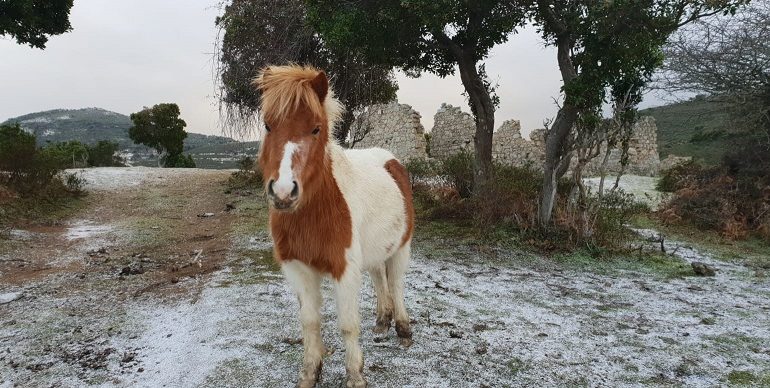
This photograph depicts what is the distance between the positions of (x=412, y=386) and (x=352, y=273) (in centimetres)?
100

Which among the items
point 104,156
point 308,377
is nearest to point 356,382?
point 308,377

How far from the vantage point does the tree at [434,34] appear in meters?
7.12

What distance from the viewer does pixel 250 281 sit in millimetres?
5270

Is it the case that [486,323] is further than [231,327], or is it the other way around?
[486,323]

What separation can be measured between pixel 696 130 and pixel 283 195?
31.6m

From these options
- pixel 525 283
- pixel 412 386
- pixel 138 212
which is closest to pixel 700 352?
pixel 525 283

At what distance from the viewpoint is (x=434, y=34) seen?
7977mm

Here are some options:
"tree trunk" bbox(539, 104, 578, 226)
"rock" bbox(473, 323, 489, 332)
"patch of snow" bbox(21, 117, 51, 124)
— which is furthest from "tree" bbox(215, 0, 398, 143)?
"patch of snow" bbox(21, 117, 51, 124)

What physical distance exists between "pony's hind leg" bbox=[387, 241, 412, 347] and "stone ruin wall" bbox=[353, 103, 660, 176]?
49.9 ft

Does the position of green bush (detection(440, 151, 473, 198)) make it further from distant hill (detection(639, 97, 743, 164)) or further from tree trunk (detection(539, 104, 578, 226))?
distant hill (detection(639, 97, 743, 164))

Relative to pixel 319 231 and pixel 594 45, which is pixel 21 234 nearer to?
pixel 319 231

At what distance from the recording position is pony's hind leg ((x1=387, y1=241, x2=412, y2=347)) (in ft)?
12.4

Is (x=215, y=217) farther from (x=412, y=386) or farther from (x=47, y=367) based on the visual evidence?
(x=412, y=386)

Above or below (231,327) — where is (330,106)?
above
